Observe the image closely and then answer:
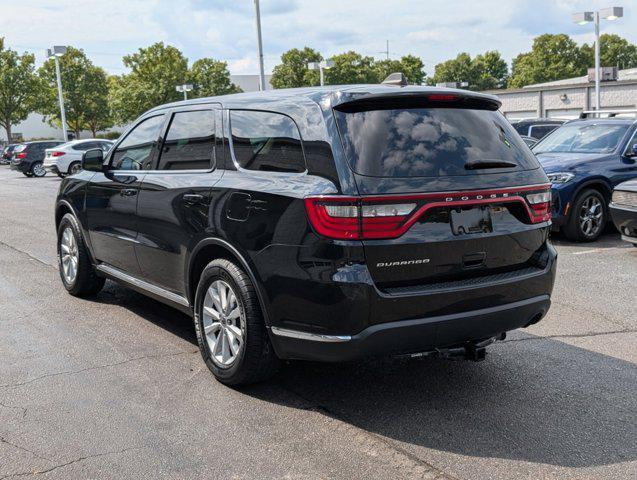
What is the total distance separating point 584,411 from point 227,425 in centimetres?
202

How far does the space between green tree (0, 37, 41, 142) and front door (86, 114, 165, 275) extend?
6336 centimetres

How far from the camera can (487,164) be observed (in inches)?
160

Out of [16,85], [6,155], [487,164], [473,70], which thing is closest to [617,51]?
[473,70]

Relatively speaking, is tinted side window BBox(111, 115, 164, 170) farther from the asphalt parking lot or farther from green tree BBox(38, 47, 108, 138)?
green tree BBox(38, 47, 108, 138)

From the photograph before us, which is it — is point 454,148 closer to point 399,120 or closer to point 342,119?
point 399,120

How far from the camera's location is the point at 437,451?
11.7ft

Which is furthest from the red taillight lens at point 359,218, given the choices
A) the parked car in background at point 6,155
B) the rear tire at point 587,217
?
the parked car in background at point 6,155

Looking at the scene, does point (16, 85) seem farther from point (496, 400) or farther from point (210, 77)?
point (496, 400)

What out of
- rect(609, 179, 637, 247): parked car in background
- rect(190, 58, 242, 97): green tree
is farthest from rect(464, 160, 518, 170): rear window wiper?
rect(190, 58, 242, 97): green tree

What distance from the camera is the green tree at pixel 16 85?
62.8 m

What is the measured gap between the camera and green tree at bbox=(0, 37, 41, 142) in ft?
206

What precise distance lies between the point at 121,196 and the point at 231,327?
195cm

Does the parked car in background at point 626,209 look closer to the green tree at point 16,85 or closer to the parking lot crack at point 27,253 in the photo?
the parking lot crack at point 27,253

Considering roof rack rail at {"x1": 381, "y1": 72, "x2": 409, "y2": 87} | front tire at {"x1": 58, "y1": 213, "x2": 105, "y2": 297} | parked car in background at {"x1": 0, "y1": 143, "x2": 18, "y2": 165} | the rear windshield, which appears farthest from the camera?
parked car in background at {"x1": 0, "y1": 143, "x2": 18, "y2": 165}
